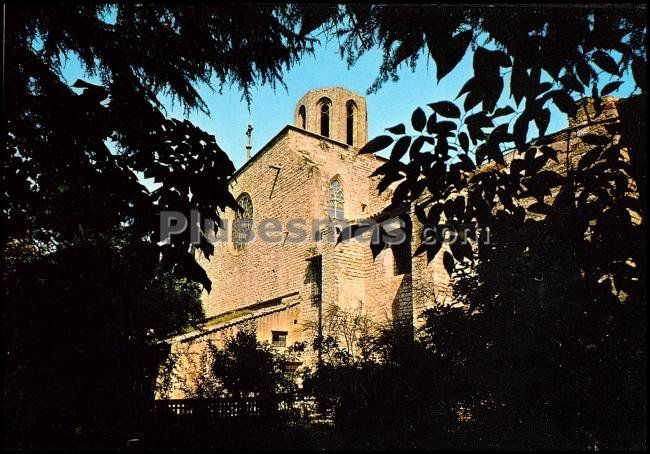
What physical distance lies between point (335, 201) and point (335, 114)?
7489mm

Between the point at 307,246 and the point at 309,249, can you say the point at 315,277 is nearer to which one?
the point at 309,249

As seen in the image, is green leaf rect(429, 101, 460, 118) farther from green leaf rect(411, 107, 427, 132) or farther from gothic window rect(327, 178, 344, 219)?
gothic window rect(327, 178, 344, 219)

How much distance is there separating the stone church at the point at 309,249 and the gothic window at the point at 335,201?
6cm

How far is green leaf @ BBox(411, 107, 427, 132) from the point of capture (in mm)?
2500

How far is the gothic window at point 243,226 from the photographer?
23125 mm

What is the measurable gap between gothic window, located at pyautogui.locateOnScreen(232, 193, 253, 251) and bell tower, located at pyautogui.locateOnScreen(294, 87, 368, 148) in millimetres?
5731

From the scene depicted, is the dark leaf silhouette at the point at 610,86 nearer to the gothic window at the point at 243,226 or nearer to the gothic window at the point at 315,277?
the gothic window at the point at 315,277

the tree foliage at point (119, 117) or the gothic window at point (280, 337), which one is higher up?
the tree foliage at point (119, 117)

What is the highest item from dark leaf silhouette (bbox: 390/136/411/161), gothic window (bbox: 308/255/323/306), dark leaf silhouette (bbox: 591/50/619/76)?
gothic window (bbox: 308/255/323/306)

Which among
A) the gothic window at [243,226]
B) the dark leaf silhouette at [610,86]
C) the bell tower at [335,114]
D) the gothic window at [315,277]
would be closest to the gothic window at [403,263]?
the gothic window at [315,277]

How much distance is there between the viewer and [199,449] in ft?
17.3

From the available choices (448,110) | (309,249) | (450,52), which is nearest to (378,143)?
(448,110)

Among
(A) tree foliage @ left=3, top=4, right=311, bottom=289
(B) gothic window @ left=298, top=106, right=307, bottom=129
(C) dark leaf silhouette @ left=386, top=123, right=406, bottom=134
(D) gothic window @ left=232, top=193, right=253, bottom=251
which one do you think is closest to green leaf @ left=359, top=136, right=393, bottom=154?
(C) dark leaf silhouette @ left=386, top=123, right=406, bottom=134

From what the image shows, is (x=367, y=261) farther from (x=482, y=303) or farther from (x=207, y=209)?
(x=207, y=209)
